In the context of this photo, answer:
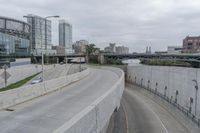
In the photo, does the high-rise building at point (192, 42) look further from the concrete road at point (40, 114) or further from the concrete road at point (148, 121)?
the concrete road at point (40, 114)

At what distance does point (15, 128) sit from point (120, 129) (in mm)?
13850

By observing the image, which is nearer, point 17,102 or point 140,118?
point 17,102

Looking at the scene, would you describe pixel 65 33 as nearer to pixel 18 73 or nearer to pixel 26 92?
pixel 18 73

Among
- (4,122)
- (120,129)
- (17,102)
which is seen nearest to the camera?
(4,122)

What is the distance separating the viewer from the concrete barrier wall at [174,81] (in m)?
29.8

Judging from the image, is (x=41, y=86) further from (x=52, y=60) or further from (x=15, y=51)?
(x=52, y=60)

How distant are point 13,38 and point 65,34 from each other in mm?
49428

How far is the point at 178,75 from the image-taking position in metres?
36.2

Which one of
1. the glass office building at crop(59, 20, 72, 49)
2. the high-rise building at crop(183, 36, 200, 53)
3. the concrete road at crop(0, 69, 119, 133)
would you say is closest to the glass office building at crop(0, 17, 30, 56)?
the glass office building at crop(59, 20, 72, 49)

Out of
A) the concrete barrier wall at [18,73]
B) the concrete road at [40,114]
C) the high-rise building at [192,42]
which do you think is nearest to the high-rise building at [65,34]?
the concrete barrier wall at [18,73]

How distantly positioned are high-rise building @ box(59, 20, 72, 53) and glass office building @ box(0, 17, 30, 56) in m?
21.2

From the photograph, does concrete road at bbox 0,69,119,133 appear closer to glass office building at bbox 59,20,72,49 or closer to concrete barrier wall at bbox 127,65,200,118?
concrete barrier wall at bbox 127,65,200,118

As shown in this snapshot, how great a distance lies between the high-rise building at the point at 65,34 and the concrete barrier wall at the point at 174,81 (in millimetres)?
91918

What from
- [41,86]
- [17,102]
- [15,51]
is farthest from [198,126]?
[15,51]
